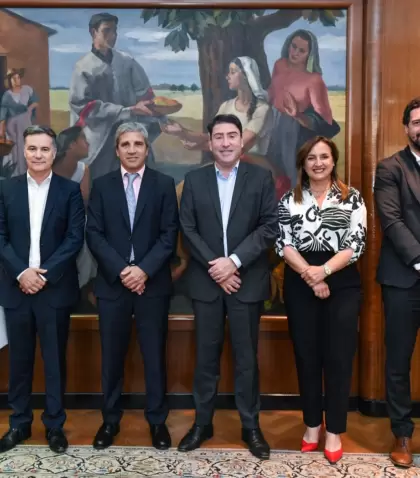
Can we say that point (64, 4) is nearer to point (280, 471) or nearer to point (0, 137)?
point (0, 137)

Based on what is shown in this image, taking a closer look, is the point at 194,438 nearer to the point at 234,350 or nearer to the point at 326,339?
the point at 234,350

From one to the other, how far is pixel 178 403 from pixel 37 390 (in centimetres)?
97

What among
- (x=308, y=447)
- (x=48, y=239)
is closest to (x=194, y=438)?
(x=308, y=447)

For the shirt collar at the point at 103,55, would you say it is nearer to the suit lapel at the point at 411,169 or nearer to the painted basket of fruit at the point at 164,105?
the painted basket of fruit at the point at 164,105

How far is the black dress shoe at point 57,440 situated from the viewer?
2822mm

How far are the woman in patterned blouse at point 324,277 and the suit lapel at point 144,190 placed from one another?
0.76 metres

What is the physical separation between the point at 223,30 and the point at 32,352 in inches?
92.4

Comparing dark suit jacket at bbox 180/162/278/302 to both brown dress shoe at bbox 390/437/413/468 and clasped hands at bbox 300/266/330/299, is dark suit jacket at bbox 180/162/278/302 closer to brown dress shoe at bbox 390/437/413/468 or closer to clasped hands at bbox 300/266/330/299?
clasped hands at bbox 300/266/330/299

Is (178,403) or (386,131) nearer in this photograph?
(386,131)

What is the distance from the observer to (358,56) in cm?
338

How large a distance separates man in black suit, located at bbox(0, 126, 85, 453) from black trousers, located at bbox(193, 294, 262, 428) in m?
0.76

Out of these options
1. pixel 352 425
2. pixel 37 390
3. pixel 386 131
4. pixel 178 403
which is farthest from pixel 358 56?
pixel 37 390

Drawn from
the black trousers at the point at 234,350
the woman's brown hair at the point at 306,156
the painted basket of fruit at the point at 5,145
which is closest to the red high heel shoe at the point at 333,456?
the black trousers at the point at 234,350

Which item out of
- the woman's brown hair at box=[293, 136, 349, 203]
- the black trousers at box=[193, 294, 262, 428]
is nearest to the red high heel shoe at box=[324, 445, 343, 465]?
the black trousers at box=[193, 294, 262, 428]
